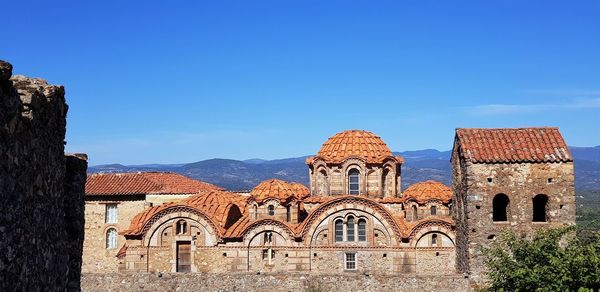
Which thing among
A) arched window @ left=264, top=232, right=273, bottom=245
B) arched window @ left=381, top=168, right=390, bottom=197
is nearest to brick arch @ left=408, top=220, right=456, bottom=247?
arched window @ left=381, top=168, right=390, bottom=197

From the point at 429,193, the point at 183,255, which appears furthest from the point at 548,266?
the point at 183,255

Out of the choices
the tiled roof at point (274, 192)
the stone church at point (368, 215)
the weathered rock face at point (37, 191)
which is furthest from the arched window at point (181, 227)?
the weathered rock face at point (37, 191)

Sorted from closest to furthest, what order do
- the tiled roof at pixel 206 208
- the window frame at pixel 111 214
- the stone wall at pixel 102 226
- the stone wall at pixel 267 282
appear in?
the stone wall at pixel 267 282, the tiled roof at pixel 206 208, the stone wall at pixel 102 226, the window frame at pixel 111 214

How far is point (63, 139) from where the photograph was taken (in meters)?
8.00

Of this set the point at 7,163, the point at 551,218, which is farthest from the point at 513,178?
the point at 7,163

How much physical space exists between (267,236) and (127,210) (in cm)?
1304

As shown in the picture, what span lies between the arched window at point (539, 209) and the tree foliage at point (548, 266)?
19.9 ft

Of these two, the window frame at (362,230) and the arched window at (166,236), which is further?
the arched window at (166,236)

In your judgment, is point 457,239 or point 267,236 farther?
point 267,236

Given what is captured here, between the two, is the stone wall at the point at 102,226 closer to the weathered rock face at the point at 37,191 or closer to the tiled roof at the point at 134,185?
the tiled roof at the point at 134,185

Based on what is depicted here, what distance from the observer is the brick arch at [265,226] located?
34.7 metres

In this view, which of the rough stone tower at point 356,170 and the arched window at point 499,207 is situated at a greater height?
the rough stone tower at point 356,170

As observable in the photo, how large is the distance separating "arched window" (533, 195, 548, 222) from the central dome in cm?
1050

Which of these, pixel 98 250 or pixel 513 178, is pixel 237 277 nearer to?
pixel 513 178
